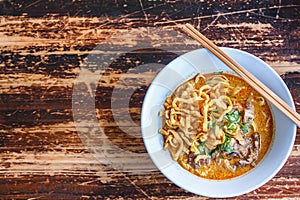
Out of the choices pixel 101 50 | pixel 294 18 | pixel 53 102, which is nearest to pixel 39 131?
pixel 53 102

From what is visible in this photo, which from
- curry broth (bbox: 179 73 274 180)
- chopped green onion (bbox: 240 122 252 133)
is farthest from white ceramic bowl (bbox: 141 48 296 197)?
chopped green onion (bbox: 240 122 252 133)

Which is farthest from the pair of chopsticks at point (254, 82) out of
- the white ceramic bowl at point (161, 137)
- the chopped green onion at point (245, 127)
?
the chopped green onion at point (245, 127)

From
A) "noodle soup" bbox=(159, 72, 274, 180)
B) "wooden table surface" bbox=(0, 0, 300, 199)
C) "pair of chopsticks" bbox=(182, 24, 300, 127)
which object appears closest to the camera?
"pair of chopsticks" bbox=(182, 24, 300, 127)

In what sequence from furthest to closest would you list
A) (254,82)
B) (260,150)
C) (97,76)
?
(97,76)
(260,150)
(254,82)

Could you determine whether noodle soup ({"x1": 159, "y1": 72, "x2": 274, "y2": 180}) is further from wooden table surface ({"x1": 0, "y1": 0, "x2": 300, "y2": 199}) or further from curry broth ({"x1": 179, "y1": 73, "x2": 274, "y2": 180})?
wooden table surface ({"x1": 0, "y1": 0, "x2": 300, "y2": 199})

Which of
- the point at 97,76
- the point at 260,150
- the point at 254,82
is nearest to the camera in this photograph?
the point at 254,82

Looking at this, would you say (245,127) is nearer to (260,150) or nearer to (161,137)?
(260,150)

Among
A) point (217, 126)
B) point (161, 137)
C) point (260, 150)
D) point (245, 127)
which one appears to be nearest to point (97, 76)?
point (161, 137)

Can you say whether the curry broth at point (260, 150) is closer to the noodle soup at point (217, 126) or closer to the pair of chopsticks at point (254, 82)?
the noodle soup at point (217, 126)
